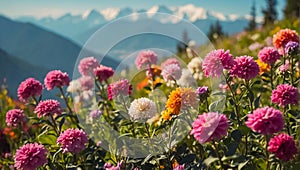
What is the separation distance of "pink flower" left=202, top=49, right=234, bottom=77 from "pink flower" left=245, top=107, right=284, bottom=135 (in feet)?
1.26

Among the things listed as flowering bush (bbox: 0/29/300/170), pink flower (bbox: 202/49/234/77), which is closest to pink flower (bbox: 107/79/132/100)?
flowering bush (bbox: 0/29/300/170)

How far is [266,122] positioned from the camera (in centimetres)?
105

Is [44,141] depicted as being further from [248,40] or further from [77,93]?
[248,40]

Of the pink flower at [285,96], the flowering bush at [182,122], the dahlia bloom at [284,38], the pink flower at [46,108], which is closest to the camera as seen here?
the flowering bush at [182,122]

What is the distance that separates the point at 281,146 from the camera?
1146 mm

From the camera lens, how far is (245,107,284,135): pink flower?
1050mm

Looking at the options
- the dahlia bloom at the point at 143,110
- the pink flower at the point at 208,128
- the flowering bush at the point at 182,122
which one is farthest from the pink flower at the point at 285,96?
the dahlia bloom at the point at 143,110

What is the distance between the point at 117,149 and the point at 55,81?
0.41m

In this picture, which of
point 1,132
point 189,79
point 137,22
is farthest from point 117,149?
point 1,132

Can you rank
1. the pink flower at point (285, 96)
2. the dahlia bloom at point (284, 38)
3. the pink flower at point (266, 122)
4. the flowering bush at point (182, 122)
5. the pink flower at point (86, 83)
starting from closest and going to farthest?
the pink flower at point (266, 122) → the flowering bush at point (182, 122) → the pink flower at point (285, 96) → the dahlia bloom at point (284, 38) → the pink flower at point (86, 83)

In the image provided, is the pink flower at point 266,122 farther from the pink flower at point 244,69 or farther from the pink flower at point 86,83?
the pink flower at point 86,83

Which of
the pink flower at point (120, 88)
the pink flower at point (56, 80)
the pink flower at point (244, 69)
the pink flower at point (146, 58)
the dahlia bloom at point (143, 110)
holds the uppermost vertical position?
the pink flower at point (146, 58)

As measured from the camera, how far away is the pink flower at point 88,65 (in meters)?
2.10

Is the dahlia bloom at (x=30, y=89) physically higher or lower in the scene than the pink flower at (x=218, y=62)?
higher
